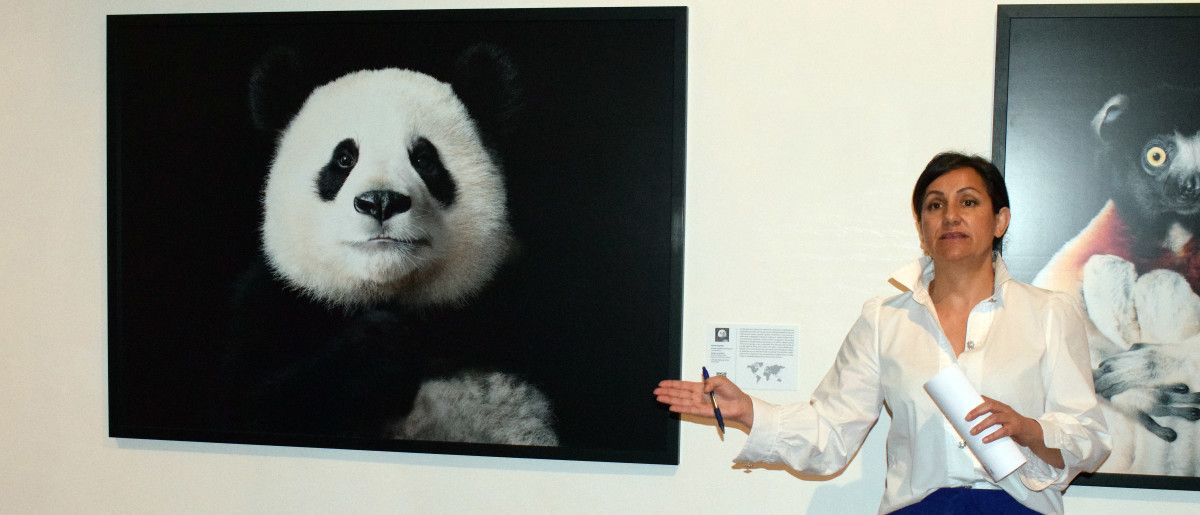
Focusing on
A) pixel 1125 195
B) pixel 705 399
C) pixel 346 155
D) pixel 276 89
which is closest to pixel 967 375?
pixel 705 399

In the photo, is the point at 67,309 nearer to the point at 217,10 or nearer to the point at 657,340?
the point at 217,10

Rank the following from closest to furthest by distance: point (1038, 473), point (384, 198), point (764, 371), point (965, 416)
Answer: point (965, 416), point (1038, 473), point (764, 371), point (384, 198)

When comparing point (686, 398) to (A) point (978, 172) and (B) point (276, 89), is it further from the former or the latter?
(B) point (276, 89)

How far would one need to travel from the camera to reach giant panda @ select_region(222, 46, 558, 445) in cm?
236

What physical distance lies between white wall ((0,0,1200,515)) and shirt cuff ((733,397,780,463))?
35 cm

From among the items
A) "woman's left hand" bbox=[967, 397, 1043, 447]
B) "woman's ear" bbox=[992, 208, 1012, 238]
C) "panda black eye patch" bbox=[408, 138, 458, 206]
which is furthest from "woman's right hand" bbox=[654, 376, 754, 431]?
"panda black eye patch" bbox=[408, 138, 458, 206]

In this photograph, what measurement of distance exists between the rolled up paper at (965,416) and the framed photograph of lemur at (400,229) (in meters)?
0.75

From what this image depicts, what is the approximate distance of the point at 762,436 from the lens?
6.39 ft

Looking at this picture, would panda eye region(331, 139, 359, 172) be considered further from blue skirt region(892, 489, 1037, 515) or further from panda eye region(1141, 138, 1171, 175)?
panda eye region(1141, 138, 1171, 175)

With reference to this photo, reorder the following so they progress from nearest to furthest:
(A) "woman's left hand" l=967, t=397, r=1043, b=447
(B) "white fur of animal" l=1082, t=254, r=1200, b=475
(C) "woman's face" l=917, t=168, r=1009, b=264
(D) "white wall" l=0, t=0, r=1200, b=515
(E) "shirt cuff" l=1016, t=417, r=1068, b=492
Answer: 1. (A) "woman's left hand" l=967, t=397, r=1043, b=447
2. (E) "shirt cuff" l=1016, t=417, r=1068, b=492
3. (C) "woman's face" l=917, t=168, r=1009, b=264
4. (B) "white fur of animal" l=1082, t=254, r=1200, b=475
5. (D) "white wall" l=0, t=0, r=1200, b=515

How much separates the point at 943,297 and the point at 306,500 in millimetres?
1654

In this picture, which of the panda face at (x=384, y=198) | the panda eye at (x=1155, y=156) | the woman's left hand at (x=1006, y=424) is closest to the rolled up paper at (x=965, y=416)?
the woman's left hand at (x=1006, y=424)

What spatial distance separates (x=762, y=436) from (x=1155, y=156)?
1102 millimetres

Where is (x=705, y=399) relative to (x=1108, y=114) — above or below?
below
